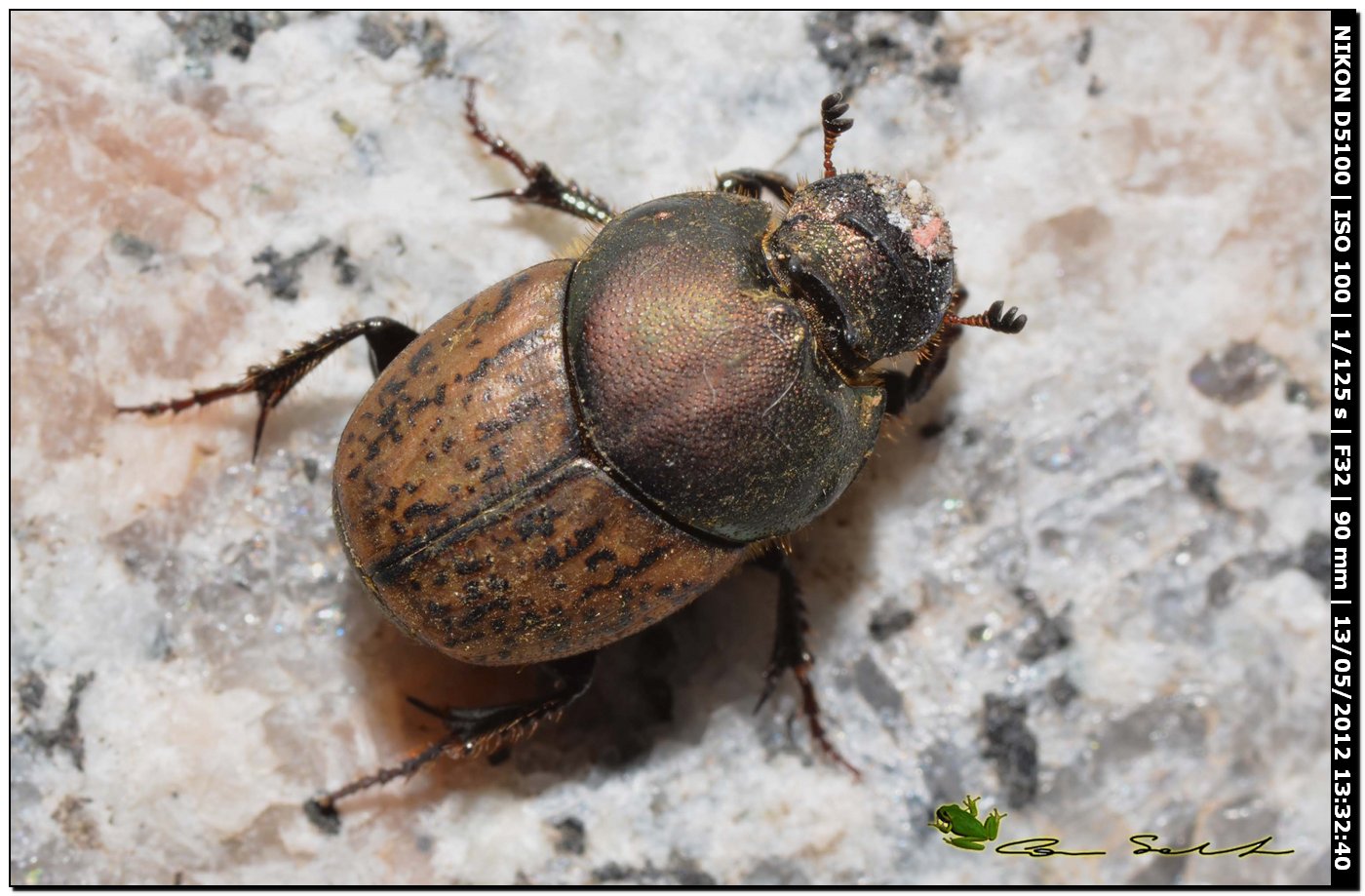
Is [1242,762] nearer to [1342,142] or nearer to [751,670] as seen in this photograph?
[751,670]

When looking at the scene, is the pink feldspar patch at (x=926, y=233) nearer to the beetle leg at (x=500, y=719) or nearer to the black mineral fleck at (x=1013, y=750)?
the beetle leg at (x=500, y=719)

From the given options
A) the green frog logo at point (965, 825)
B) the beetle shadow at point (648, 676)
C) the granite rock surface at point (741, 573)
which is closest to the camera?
the granite rock surface at point (741, 573)

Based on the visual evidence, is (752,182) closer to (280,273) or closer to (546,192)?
(546,192)

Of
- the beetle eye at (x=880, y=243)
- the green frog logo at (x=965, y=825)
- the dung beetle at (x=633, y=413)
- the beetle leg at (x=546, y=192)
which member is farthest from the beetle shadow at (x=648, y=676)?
the beetle leg at (x=546, y=192)

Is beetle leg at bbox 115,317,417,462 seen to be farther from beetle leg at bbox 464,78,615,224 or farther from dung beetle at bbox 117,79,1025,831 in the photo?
beetle leg at bbox 464,78,615,224

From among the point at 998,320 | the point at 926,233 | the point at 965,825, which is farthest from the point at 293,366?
the point at 965,825

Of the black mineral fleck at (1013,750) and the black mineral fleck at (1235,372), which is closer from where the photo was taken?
the black mineral fleck at (1013,750)

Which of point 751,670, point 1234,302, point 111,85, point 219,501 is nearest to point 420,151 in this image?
point 111,85
